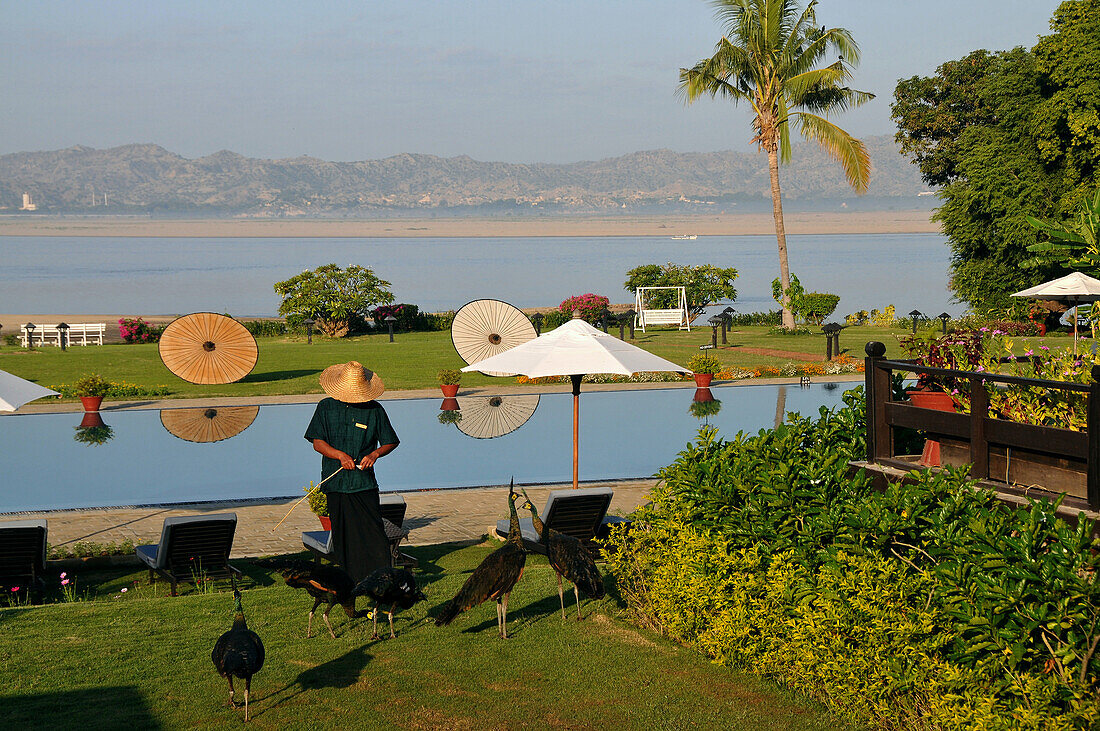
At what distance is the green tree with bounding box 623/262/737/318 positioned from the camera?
40.0 m

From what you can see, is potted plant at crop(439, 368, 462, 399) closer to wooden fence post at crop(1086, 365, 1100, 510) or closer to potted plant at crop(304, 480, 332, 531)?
potted plant at crop(304, 480, 332, 531)

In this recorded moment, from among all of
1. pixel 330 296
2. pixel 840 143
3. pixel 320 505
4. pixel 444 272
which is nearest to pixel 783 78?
pixel 840 143

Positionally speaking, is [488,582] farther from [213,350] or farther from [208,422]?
[213,350]

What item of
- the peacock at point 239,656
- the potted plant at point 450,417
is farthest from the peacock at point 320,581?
the potted plant at point 450,417

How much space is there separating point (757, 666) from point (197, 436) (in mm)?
12986

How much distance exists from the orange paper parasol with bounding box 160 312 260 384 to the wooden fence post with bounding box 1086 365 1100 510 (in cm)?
1950

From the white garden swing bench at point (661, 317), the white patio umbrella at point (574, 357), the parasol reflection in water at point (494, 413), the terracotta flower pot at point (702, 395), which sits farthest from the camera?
the white garden swing bench at point (661, 317)

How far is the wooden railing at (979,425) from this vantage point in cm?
603

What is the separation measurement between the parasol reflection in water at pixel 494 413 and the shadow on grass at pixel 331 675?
10198 mm

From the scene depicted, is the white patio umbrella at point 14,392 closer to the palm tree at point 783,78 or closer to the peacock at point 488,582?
the peacock at point 488,582

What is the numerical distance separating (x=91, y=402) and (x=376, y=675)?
14.6m

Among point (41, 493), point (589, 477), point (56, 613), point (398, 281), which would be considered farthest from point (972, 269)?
point (398, 281)

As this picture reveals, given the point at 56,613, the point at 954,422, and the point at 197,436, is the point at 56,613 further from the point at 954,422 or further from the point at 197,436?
the point at 197,436

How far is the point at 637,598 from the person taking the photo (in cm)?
725
